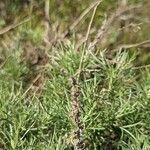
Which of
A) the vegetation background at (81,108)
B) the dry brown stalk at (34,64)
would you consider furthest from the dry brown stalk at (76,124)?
the dry brown stalk at (34,64)

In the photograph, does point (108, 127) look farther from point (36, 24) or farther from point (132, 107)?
point (36, 24)

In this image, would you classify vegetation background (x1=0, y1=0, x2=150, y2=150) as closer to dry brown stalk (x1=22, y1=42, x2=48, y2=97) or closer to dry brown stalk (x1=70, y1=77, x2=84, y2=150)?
dry brown stalk (x1=70, y1=77, x2=84, y2=150)

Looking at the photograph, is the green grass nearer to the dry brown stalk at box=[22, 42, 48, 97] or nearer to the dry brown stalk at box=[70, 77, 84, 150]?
the dry brown stalk at box=[70, 77, 84, 150]

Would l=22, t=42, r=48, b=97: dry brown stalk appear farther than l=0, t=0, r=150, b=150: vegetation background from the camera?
Yes

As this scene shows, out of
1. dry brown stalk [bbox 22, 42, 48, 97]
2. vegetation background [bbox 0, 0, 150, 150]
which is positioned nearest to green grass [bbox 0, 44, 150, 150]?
vegetation background [bbox 0, 0, 150, 150]

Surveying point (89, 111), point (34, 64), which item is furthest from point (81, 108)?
point (34, 64)

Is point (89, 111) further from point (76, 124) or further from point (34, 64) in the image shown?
point (34, 64)

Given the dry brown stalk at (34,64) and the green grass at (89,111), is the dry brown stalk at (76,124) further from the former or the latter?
the dry brown stalk at (34,64)

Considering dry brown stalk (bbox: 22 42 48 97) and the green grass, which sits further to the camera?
dry brown stalk (bbox: 22 42 48 97)

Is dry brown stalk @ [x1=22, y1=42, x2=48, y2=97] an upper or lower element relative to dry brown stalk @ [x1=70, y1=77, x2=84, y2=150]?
upper

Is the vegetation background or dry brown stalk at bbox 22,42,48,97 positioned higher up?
dry brown stalk at bbox 22,42,48,97
